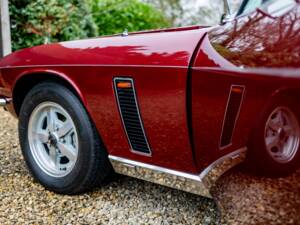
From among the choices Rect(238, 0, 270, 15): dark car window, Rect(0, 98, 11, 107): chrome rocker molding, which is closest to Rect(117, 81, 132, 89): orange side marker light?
Rect(238, 0, 270, 15): dark car window

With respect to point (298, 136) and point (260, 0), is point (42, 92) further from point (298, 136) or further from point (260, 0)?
point (298, 136)

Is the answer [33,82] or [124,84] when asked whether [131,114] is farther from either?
[33,82]

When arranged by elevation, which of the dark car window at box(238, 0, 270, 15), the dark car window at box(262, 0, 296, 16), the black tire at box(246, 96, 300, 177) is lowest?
the black tire at box(246, 96, 300, 177)

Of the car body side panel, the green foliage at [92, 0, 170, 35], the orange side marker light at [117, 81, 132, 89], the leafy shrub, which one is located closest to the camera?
the car body side panel

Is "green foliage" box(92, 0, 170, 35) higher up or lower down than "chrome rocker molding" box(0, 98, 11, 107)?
lower down

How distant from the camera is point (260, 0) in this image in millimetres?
2082

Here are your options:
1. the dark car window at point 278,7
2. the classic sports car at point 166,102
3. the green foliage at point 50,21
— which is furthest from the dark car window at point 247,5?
the green foliage at point 50,21

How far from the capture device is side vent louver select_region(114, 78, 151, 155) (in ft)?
6.98

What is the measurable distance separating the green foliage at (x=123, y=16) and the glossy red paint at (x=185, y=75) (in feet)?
20.8

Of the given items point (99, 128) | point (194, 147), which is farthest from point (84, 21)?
point (194, 147)

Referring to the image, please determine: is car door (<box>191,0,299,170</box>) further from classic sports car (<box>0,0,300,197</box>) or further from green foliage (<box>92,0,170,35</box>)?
green foliage (<box>92,0,170,35</box>)

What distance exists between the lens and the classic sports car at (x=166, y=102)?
1528mm

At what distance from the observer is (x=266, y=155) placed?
1566 mm

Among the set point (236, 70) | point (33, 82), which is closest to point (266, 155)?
point (236, 70)
